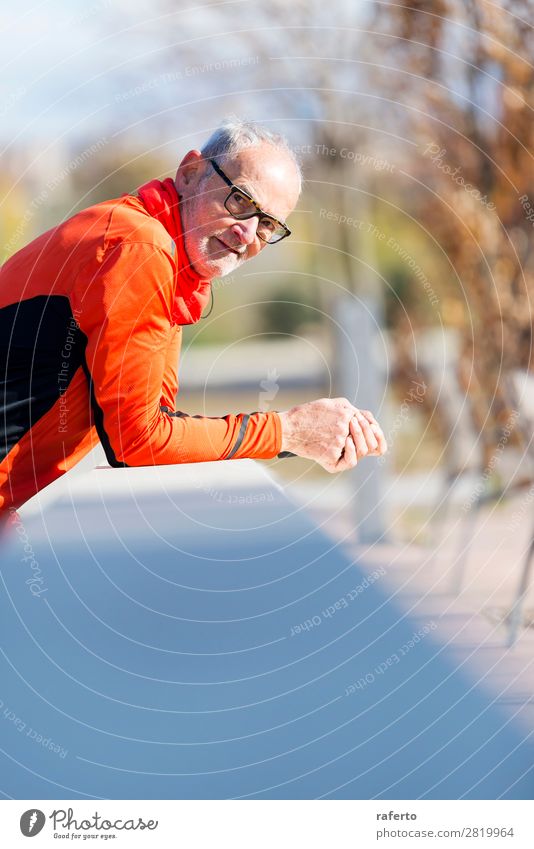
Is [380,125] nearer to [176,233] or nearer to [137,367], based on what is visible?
[176,233]

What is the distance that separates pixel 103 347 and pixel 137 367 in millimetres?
58

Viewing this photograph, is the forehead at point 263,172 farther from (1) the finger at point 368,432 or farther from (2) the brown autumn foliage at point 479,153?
(2) the brown autumn foliage at point 479,153

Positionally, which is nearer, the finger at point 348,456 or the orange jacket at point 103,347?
the orange jacket at point 103,347

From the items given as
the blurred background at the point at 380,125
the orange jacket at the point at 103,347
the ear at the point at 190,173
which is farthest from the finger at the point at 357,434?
the blurred background at the point at 380,125

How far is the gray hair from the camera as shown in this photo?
1843mm

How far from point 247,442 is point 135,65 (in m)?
2.64

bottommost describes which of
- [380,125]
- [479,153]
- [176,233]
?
[176,233]

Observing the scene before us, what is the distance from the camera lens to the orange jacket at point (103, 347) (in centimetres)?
164

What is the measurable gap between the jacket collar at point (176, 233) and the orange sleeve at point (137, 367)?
166 millimetres

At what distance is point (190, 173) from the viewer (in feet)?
6.18

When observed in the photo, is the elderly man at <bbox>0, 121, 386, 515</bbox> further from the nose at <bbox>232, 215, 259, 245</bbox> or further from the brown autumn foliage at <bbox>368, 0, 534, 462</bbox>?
the brown autumn foliage at <bbox>368, 0, 534, 462</bbox>

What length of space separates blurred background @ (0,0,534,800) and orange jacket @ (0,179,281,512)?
139 cm

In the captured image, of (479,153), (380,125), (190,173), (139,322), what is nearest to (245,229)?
(190,173)

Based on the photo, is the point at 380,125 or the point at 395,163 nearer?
the point at 380,125
